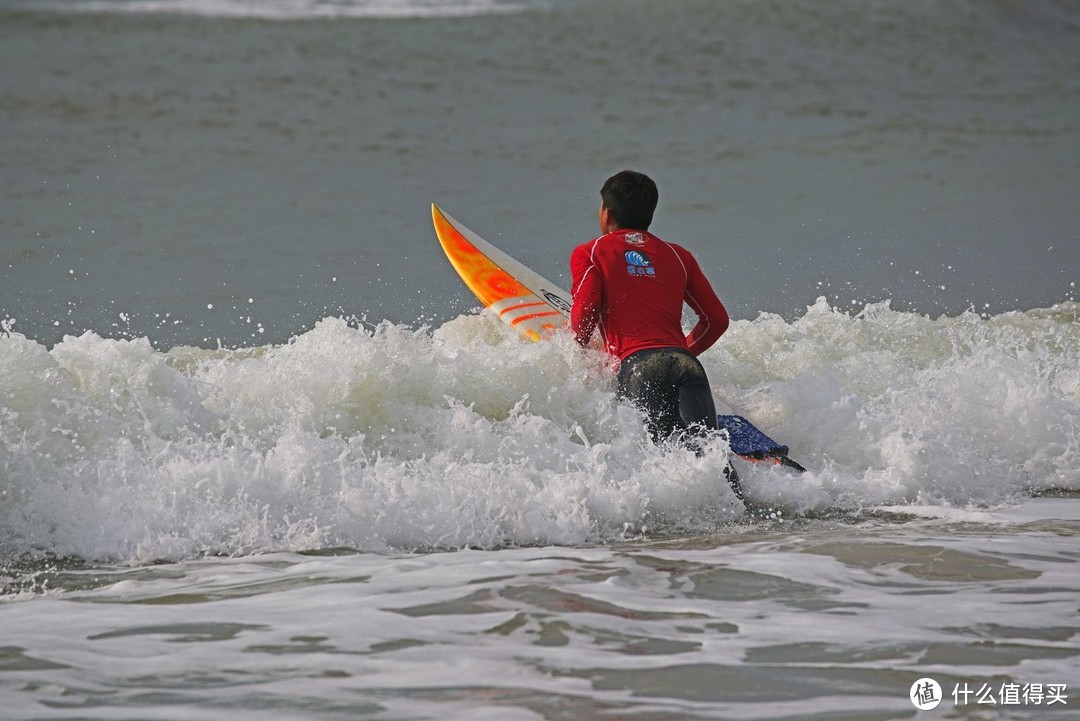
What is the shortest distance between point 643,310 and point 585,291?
0.91 feet

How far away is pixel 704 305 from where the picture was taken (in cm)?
584

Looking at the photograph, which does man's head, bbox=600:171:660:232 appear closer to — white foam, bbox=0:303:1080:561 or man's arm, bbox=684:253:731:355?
man's arm, bbox=684:253:731:355

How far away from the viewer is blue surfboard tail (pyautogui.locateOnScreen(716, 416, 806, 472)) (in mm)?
5566

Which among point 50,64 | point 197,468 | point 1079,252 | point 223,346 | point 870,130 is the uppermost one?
point 50,64

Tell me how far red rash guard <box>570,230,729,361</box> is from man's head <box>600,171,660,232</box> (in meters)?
0.06

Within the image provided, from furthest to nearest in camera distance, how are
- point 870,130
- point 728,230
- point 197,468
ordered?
point 870,130 < point 728,230 < point 197,468

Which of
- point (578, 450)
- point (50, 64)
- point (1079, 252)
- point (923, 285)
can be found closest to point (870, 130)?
point (1079, 252)

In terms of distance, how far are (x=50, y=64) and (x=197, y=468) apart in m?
21.3

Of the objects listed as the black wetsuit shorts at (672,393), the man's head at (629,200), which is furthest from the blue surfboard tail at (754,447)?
the man's head at (629,200)

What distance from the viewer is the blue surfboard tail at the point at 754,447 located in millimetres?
5566

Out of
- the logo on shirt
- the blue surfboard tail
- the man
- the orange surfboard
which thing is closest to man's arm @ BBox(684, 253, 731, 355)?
the man

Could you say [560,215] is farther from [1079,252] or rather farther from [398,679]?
[398,679]

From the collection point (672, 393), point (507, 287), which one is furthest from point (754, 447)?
point (507, 287)

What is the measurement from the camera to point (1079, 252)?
12.5 meters
